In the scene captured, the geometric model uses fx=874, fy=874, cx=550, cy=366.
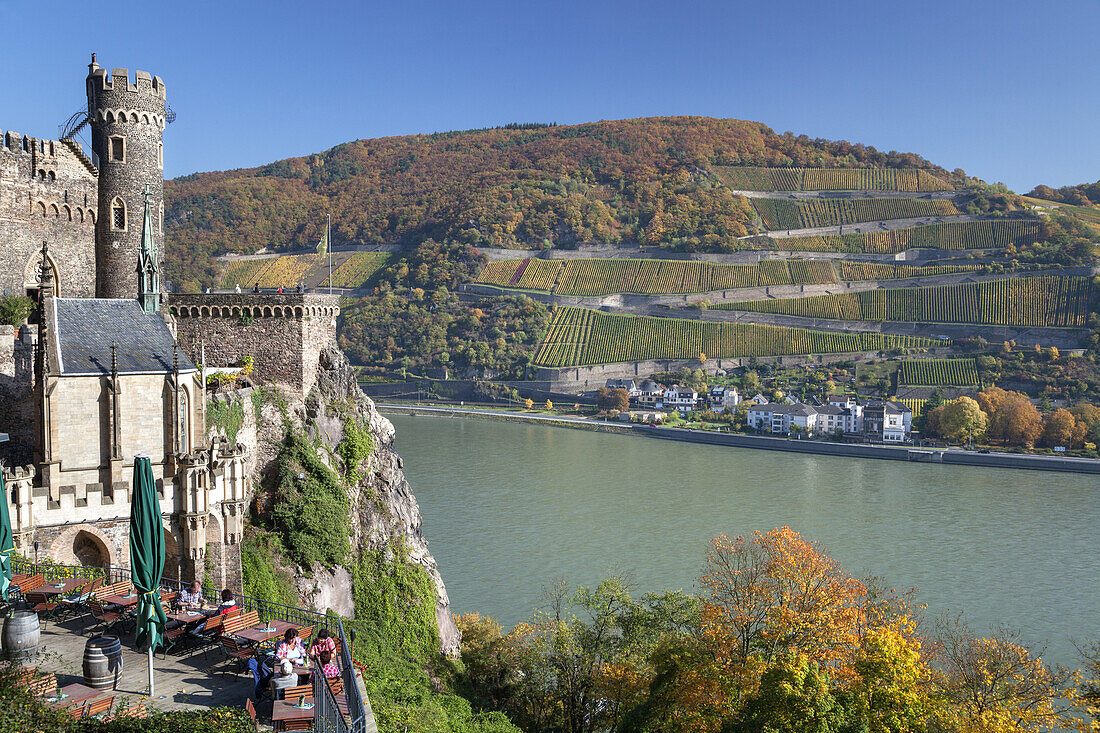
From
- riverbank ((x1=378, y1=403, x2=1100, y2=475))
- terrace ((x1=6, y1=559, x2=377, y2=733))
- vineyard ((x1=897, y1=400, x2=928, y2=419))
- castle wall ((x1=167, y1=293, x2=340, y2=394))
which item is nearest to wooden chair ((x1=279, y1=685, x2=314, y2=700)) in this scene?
terrace ((x1=6, y1=559, x2=377, y2=733))

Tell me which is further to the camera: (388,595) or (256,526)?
(388,595)

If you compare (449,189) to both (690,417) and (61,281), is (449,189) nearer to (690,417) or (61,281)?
(690,417)

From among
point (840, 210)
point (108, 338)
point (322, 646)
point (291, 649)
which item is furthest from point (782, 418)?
point (291, 649)

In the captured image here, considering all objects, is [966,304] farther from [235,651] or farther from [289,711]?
[289,711]

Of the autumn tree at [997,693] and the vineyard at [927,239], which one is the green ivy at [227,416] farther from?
the vineyard at [927,239]

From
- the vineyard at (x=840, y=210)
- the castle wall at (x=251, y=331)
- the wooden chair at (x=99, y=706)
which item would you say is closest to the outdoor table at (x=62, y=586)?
the wooden chair at (x=99, y=706)

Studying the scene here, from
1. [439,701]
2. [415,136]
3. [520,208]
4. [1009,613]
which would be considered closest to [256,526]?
[439,701]
